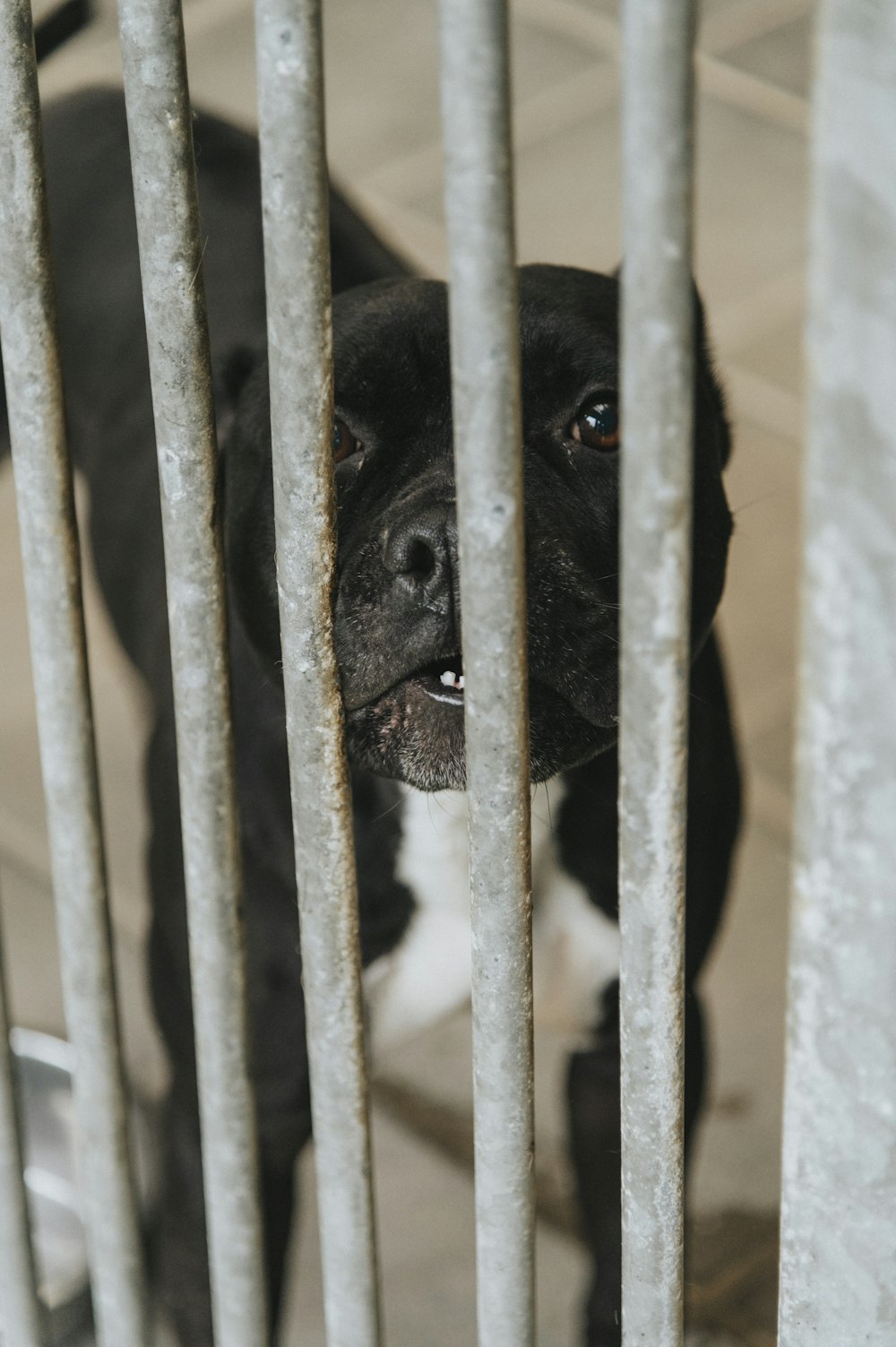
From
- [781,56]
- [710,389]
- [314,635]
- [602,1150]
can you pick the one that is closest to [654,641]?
[314,635]

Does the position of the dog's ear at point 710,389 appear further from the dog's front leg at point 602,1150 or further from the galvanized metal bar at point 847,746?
the galvanized metal bar at point 847,746

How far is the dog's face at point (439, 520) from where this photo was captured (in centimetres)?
133

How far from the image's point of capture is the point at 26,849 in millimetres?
2588

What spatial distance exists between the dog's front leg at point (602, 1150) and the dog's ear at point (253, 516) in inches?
21.4

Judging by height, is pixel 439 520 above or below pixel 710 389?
below

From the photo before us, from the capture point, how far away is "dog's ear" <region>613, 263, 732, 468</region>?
1.56m

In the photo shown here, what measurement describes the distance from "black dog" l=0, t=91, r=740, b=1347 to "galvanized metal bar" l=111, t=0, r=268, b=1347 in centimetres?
39

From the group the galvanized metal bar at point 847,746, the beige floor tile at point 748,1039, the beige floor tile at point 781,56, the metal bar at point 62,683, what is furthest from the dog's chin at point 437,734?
the beige floor tile at point 781,56

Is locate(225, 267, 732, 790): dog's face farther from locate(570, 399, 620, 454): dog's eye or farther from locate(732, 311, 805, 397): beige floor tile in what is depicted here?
locate(732, 311, 805, 397): beige floor tile

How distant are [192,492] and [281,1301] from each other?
1154 mm

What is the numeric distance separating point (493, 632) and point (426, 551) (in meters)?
0.53

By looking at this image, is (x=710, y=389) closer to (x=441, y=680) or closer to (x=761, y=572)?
(x=441, y=680)

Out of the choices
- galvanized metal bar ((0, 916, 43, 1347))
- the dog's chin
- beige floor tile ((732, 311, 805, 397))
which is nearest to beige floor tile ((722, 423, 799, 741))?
beige floor tile ((732, 311, 805, 397))

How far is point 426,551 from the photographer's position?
1.29m
